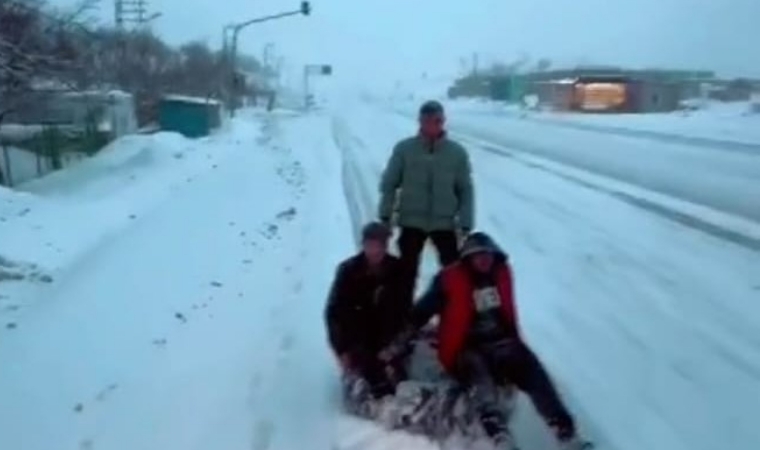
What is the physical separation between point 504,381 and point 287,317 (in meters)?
3.48

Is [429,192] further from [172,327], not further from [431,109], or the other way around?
[172,327]

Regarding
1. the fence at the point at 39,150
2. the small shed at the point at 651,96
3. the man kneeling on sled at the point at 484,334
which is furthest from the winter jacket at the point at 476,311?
the small shed at the point at 651,96

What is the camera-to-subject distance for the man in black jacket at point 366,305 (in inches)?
248

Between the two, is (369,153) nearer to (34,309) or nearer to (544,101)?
(34,309)

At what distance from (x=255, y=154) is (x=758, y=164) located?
45.7 feet

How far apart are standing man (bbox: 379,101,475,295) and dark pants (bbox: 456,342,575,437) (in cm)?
155

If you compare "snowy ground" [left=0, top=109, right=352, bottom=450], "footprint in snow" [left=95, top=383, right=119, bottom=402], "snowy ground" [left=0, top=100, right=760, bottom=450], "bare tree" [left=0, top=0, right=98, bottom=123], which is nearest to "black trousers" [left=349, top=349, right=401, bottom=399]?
"snowy ground" [left=0, top=100, right=760, bottom=450]

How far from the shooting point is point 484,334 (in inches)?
225

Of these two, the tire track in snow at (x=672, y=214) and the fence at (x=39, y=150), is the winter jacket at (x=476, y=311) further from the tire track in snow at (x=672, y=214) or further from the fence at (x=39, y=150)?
the fence at (x=39, y=150)

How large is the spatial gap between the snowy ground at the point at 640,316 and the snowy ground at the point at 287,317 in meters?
0.02

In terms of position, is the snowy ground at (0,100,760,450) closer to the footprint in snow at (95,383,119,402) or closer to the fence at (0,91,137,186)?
the footprint in snow at (95,383,119,402)

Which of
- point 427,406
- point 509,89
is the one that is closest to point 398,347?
point 427,406

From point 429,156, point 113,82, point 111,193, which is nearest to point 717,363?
point 429,156

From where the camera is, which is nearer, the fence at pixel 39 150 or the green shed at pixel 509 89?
the fence at pixel 39 150
